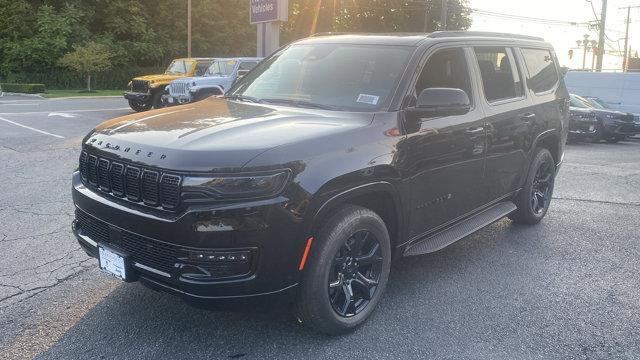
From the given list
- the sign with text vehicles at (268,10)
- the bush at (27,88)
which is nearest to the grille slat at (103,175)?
the sign with text vehicles at (268,10)

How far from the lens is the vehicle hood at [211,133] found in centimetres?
296

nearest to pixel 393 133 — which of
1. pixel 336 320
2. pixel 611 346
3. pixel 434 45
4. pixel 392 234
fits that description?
pixel 392 234

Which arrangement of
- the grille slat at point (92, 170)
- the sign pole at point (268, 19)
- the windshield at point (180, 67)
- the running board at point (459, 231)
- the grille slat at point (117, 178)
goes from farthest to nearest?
the windshield at point (180, 67), the sign pole at point (268, 19), the running board at point (459, 231), the grille slat at point (92, 170), the grille slat at point (117, 178)

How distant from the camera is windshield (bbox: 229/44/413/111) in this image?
401 centimetres

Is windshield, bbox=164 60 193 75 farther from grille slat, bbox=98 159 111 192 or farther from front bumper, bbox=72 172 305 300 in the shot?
front bumper, bbox=72 172 305 300

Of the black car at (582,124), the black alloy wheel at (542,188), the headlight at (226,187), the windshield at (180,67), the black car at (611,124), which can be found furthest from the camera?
the windshield at (180,67)

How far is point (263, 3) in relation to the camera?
17.7m

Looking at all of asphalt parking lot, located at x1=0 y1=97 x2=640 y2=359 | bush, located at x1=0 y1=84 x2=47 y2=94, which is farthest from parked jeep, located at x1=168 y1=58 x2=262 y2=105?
bush, located at x1=0 y1=84 x2=47 y2=94

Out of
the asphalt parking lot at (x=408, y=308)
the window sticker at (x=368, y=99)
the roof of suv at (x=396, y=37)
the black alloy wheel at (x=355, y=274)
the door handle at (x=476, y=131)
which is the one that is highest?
the roof of suv at (x=396, y=37)

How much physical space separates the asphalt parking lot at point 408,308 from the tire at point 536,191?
16cm

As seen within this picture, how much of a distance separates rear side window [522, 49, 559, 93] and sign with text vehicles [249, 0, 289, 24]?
1222 centimetres

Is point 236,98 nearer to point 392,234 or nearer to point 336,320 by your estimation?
point 392,234

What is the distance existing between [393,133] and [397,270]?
1.49 metres

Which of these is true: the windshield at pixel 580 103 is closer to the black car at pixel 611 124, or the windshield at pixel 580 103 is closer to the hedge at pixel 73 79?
the black car at pixel 611 124
